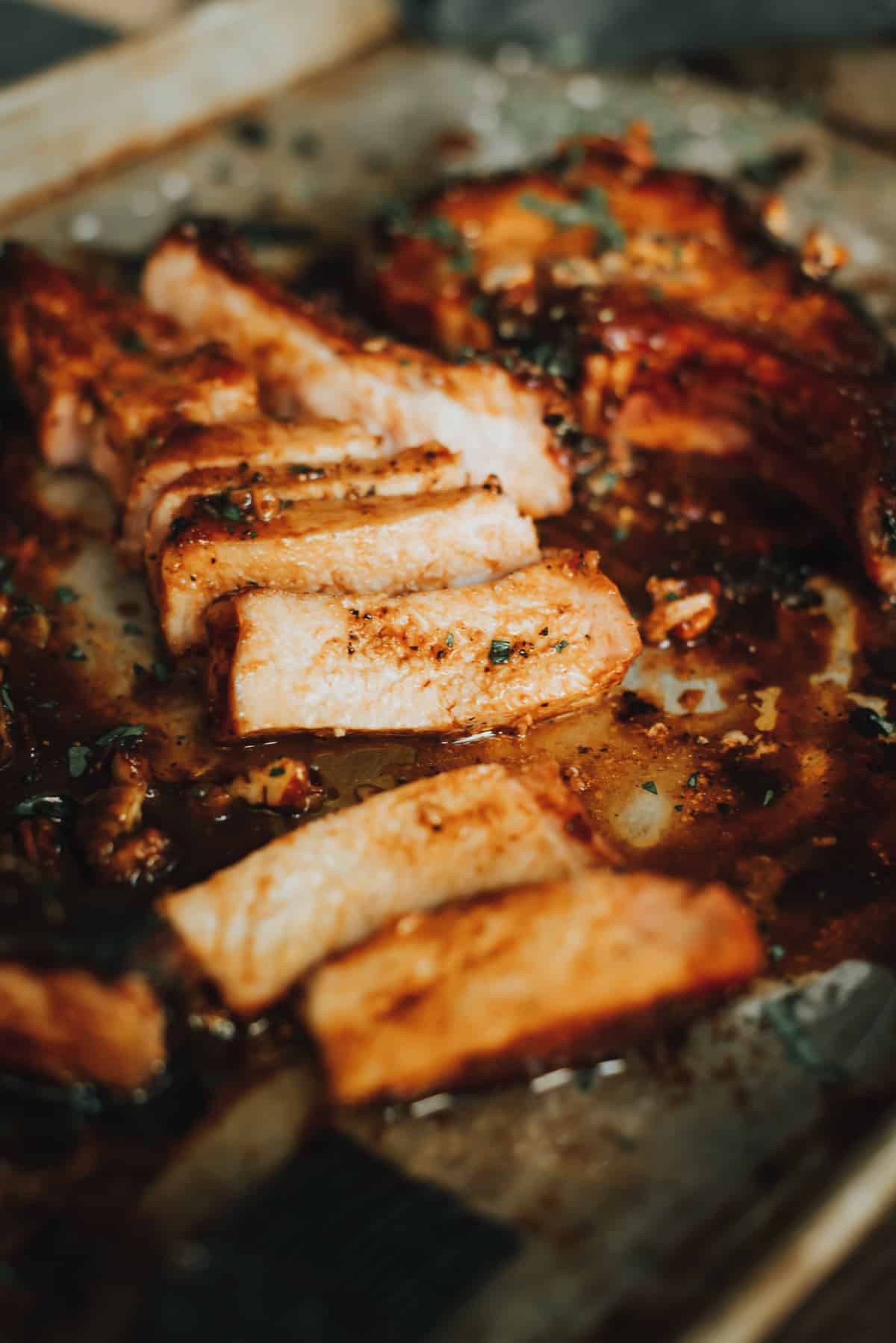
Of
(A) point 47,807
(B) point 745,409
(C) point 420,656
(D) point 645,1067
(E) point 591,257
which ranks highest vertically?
(E) point 591,257

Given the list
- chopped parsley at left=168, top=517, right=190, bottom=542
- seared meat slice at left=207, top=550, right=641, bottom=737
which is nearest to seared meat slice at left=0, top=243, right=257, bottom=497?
chopped parsley at left=168, top=517, right=190, bottom=542

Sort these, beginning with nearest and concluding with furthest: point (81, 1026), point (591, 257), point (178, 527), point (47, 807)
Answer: point (81, 1026)
point (47, 807)
point (178, 527)
point (591, 257)

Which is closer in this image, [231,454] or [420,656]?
[420,656]

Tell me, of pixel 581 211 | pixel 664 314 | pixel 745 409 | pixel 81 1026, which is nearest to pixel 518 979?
pixel 81 1026

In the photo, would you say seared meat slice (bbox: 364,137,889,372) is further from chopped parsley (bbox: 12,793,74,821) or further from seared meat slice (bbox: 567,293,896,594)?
chopped parsley (bbox: 12,793,74,821)

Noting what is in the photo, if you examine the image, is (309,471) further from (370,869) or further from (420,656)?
(370,869)
